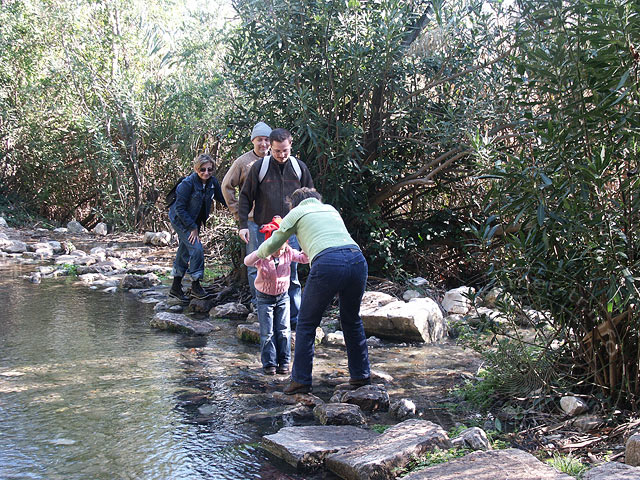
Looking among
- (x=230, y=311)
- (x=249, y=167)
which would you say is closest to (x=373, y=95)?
(x=249, y=167)

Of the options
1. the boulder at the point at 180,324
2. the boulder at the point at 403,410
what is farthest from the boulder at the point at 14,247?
the boulder at the point at 403,410

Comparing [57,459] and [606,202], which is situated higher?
[606,202]

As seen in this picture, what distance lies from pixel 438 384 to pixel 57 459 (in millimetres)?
2879

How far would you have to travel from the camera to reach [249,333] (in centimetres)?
670

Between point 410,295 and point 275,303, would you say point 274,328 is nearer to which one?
point 275,303

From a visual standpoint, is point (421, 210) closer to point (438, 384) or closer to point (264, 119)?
point (264, 119)

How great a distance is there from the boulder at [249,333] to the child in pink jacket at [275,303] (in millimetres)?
980

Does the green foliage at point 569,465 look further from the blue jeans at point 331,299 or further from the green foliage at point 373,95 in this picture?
the green foliage at point 373,95

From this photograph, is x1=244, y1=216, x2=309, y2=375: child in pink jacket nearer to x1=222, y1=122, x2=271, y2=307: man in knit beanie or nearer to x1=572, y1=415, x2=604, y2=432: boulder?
x1=222, y1=122, x2=271, y2=307: man in knit beanie

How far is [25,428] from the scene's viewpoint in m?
4.14

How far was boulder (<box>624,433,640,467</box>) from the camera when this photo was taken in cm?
320

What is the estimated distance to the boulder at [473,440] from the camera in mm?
3658

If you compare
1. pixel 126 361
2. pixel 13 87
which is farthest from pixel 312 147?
A: pixel 13 87

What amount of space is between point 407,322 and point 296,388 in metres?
2.11
